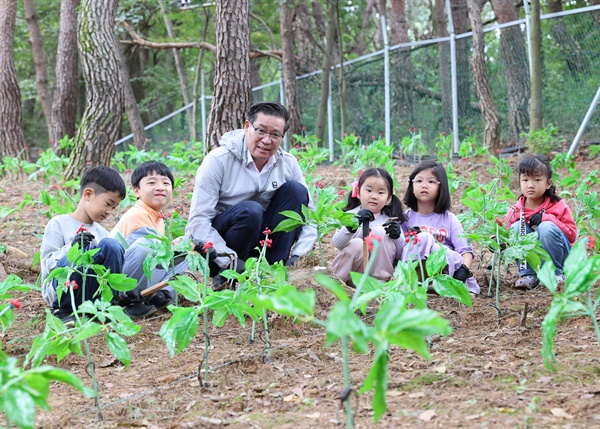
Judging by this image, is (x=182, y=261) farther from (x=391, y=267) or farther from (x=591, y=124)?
(x=591, y=124)

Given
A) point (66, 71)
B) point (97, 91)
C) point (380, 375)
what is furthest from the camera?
point (66, 71)

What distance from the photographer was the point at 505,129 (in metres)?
10.1

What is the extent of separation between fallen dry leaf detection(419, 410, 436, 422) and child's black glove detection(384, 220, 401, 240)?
171 centimetres

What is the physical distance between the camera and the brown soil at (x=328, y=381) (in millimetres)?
2205

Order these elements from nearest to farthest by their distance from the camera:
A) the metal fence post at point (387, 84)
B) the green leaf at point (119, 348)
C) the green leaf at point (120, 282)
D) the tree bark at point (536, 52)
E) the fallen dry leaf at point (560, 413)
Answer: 1. the fallen dry leaf at point (560, 413)
2. the green leaf at point (119, 348)
3. the green leaf at point (120, 282)
4. the tree bark at point (536, 52)
5. the metal fence post at point (387, 84)

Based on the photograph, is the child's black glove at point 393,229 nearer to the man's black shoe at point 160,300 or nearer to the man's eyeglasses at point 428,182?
the man's eyeglasses at point 428,182

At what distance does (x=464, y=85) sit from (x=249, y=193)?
666 cm

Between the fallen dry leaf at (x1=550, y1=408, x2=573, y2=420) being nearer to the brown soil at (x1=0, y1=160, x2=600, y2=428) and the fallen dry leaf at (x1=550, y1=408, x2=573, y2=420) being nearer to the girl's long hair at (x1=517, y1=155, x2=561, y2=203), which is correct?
the brown soil at (x1=0, y1=160, x2=600, y2=428)

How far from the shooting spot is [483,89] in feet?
28.3

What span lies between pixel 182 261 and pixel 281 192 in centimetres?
69

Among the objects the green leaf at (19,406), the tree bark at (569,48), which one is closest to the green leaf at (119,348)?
the green leaf at (19,406)

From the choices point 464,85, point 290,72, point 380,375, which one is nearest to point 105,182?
point 380,375

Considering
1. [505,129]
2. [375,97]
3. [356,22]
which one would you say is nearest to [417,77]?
[375,97]

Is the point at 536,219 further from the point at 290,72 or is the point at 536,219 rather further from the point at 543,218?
the point at 290,72
